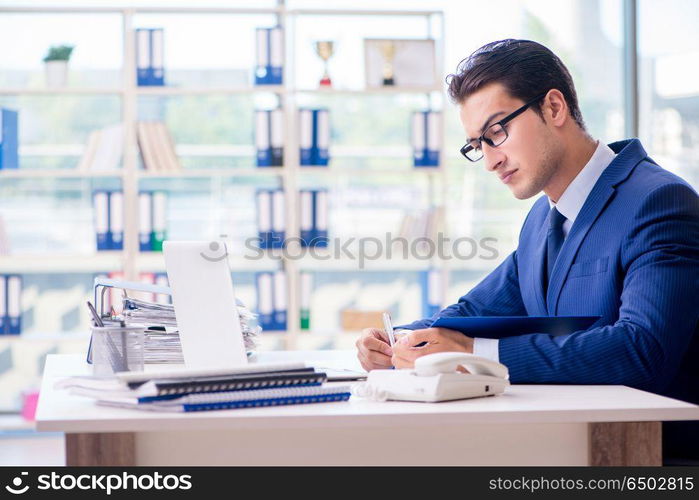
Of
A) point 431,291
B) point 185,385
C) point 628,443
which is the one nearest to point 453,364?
point 628,443

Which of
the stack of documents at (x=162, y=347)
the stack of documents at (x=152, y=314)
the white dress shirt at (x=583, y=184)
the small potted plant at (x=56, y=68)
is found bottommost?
the stack of documents at (x=162, y=347)

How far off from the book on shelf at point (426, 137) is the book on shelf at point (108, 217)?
1477mm

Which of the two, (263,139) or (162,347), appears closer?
(162,347)

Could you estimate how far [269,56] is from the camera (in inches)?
182

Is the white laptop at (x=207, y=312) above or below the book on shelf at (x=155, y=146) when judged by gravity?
below

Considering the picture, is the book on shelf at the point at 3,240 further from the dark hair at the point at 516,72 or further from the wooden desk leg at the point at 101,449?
the wooden desk leg at the point at 101,449

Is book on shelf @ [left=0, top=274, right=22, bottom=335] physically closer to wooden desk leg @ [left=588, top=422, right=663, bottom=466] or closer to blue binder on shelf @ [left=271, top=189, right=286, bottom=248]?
blue binder on shelf @ [left=271, top=189, right=286, bottom=248]

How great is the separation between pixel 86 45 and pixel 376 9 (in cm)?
156

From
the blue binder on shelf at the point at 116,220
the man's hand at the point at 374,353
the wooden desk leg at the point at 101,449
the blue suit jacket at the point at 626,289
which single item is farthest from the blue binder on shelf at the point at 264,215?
the wooden desk leg at the point at 101,449

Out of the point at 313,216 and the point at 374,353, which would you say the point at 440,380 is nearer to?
the point at 374,353

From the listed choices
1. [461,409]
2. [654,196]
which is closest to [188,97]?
[654,196]

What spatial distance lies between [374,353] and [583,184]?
61cm

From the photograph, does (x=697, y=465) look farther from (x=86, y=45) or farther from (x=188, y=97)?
(x=86, y=45)

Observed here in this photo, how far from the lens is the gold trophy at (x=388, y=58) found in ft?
15.4
